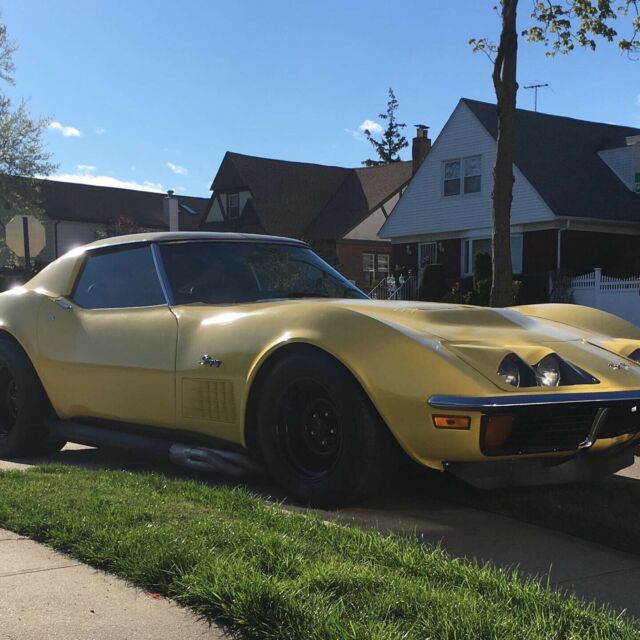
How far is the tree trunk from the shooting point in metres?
11.0

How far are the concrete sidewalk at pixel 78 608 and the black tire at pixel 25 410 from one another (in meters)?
2.30

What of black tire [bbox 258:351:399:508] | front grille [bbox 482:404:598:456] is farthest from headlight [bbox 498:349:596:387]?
black tire [bbox 258:351:399:508]

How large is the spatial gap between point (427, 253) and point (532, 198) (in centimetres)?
563

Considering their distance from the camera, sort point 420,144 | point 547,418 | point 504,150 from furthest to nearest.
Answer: point 420,144, point 504,150, point 547,418

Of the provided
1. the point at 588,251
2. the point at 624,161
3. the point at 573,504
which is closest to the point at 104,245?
the point at 573,504

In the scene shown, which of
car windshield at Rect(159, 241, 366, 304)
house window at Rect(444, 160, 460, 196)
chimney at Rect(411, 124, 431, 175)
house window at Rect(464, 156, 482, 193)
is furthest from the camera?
chimney at Rect(411, 124, 431, 175)

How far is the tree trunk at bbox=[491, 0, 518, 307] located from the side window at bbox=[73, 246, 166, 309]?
6.97 meters

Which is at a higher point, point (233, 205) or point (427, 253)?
A: point (233, 205)

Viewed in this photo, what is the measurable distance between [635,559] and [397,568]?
1.12 m

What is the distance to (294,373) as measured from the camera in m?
3.90

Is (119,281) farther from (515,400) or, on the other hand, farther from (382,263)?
(382,263)

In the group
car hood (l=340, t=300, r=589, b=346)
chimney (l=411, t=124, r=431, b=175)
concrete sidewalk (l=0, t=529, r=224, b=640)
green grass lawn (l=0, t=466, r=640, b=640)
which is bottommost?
concrete sidewalk (l=0, t=529, r=224, b=640)

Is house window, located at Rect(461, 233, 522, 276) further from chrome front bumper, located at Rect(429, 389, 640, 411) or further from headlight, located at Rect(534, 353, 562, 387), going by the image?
chrome front bumper, located at Rect(429, 389, 640, 411)

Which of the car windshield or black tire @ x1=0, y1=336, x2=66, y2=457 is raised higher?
the car windshield
